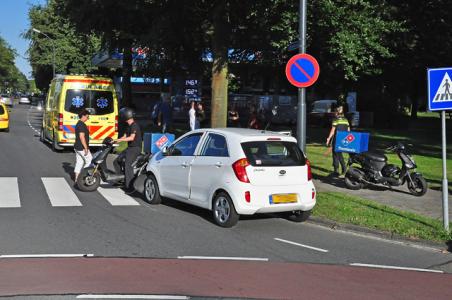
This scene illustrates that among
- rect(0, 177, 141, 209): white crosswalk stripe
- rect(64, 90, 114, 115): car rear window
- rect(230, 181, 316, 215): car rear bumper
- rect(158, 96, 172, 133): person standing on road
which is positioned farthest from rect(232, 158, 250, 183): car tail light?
rect(158, 96, 172, 133): person standing on road

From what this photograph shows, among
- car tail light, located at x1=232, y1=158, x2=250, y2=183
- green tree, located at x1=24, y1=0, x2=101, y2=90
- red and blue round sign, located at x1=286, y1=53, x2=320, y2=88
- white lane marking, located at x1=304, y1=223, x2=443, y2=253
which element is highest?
green tree, located at x1=24, y1=0, x2=101, y2=90

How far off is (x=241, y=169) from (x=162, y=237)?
1.64 metres

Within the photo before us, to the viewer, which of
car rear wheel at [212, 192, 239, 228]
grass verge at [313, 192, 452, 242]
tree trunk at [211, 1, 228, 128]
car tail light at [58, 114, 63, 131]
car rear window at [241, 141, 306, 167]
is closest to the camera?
grass verge at [313, 192, 452, 242]

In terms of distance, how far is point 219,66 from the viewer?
17.9 m

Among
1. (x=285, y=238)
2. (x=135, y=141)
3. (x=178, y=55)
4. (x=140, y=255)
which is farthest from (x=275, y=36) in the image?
(x=140, y=255)

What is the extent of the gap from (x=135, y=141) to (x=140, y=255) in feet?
17.4

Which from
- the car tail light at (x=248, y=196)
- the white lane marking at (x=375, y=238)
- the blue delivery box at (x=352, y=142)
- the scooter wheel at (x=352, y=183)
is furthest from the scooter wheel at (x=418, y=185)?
the car tail light at (x=248, y=196)

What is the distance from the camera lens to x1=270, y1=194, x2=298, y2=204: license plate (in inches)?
354

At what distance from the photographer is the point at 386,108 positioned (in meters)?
36.6

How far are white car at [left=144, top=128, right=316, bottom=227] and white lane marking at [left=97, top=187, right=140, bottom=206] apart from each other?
1.44 meters

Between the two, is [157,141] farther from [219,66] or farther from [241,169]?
[241,169]

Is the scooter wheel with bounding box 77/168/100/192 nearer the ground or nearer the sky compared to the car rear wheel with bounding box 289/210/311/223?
nearer the sky

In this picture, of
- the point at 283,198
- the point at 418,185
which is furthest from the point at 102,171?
the point at 418,185

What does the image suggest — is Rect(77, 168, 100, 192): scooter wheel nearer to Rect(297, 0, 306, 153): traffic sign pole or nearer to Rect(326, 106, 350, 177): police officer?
Rect(297, 0, 306, 153): traffic sign pole
